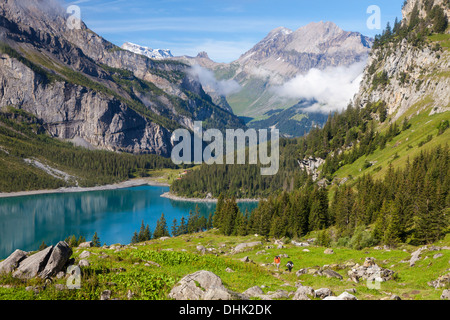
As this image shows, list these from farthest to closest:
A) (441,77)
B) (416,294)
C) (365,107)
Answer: (365,107)
(441,77)
(416,294)

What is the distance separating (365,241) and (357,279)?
29596 mm

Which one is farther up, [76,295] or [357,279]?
[76,295]

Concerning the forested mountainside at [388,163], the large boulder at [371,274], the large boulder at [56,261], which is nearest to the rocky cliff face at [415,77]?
the forested mountainside at [388,163]

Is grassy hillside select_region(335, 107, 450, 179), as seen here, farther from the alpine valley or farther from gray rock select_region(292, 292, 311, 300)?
gray rock select_region(292, 292, 311, 300)

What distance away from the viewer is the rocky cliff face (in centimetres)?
14025

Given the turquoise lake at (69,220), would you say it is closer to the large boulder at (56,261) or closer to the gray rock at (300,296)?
the large boulder at (56,261)

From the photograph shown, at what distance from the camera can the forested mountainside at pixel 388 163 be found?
186ft

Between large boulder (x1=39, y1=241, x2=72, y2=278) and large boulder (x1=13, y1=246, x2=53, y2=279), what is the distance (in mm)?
343

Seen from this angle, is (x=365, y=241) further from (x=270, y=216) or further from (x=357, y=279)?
(x=270, y=216)

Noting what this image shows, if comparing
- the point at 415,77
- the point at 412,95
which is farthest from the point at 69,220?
the point at 415,77

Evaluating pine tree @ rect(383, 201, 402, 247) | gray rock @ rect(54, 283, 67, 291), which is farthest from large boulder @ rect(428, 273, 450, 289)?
pine tree @ rect(383, 201, 402, 247)

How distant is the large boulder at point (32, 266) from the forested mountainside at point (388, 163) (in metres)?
51.3

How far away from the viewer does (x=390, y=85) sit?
6855 inches

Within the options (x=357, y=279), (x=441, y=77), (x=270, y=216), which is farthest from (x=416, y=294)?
(x=441, y=77)
